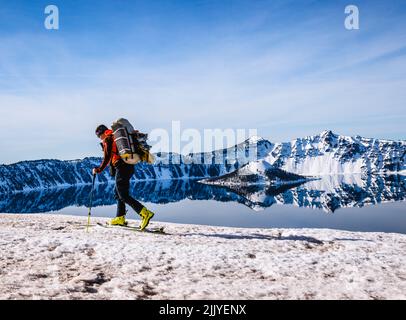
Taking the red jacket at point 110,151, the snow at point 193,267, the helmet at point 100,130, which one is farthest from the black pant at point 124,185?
the helmet at point 100,130

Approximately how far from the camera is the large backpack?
39.9 ft

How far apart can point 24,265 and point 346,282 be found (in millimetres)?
7172

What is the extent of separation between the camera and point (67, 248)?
921cm

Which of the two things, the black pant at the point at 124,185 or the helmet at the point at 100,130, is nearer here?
the black pant at the point at 124,185

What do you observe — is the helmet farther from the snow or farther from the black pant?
the snow

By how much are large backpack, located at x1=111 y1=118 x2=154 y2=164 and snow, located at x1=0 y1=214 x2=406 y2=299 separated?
2792 mm

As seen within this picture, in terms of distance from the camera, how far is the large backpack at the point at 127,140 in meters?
12.2

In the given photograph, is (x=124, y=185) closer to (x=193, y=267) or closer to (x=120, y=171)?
(x=120, y=171)

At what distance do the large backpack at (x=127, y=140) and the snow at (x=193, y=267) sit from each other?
2.79 m

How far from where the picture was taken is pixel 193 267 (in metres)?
7.86

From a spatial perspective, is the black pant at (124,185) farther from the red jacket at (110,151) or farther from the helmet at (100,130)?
the helmet at (100,130)

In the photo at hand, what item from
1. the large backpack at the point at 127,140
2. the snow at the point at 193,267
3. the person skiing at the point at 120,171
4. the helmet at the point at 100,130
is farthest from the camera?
the helmet at the point at 100,130

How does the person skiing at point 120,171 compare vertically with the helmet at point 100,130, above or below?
below
